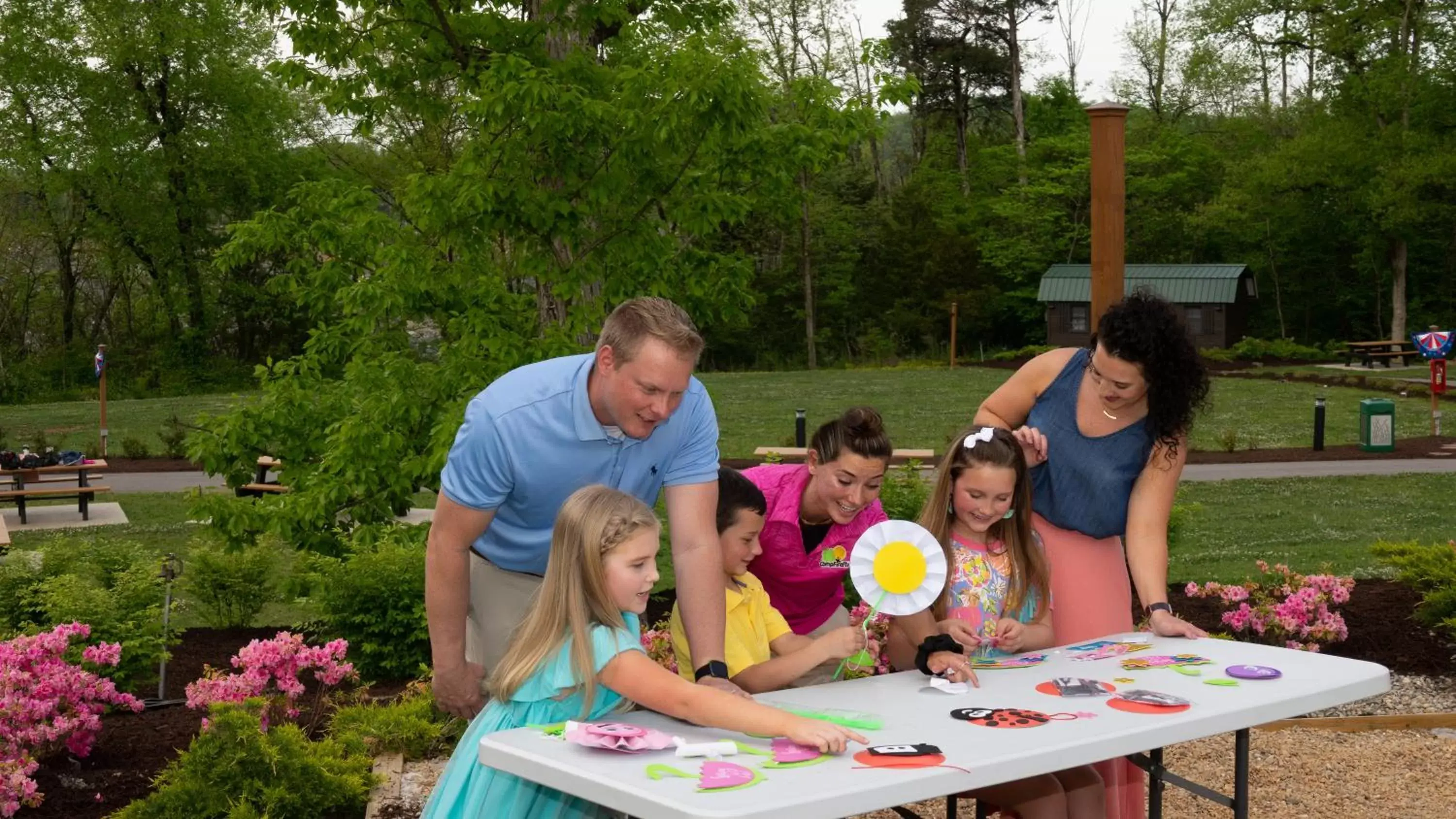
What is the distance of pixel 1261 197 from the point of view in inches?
1644

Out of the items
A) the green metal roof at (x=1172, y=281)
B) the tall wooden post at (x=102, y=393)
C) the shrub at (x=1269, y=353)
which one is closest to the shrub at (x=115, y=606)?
the tall wooden post at (x=102, y=393)

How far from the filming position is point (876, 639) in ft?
21.4

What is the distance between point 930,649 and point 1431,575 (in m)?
5.11

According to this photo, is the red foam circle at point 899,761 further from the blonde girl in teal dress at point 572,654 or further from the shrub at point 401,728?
the shrub at point 401,728

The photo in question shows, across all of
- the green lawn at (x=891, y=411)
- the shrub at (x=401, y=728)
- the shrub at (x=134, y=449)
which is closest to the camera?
the shrub at (x=401, y=728)

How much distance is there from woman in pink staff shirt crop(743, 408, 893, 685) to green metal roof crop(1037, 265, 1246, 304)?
36.6 m

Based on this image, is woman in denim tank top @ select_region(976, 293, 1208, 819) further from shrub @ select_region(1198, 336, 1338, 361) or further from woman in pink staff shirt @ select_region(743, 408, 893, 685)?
shrub @ select_region(1198, 336, 1338, 361)

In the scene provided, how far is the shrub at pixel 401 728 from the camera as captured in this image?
5.64 meters

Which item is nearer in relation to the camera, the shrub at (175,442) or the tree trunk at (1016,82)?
the shrub at (175,442)

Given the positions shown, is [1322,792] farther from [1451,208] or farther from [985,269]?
[985,269]

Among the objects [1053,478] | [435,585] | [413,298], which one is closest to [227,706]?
[435,585]

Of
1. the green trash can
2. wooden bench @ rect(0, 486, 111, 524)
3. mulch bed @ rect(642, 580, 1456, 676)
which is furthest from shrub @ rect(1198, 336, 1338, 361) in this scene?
mulch bed @ rect(642, 580, 1456, 676)

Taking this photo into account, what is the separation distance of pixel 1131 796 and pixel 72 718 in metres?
3.74

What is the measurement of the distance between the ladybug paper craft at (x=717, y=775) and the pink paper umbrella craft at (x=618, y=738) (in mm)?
113
